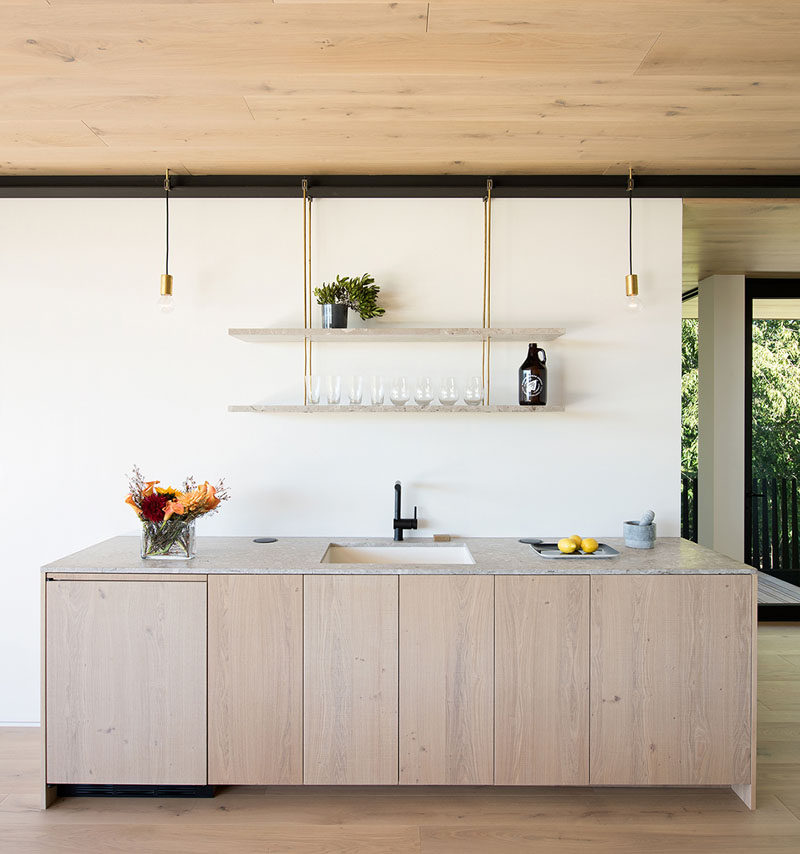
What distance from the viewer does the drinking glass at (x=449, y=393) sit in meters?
3.06

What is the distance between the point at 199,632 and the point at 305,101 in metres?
1.92

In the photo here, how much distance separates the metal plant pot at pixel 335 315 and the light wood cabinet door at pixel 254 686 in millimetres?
1150

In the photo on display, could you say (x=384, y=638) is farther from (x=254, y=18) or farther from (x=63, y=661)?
Result: (x=254, y=18)

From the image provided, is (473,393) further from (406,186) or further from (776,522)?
(776,522)

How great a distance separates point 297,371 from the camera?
3277 mm

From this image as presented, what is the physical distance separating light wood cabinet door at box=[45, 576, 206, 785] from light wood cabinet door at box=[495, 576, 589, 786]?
110 cm

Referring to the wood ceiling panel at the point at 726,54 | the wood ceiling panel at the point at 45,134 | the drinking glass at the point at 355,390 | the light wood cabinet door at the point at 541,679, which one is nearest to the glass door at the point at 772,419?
the light wood cabinet door at the point at 541,679

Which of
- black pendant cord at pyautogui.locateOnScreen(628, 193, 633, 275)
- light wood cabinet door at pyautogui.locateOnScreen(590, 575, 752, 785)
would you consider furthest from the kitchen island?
black pendant cord at pyautogui.locateOnScreen(628, 193, 633, 275)

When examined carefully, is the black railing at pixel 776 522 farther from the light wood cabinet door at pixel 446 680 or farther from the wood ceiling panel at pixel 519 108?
the light wood cabinet door at pixel 446 680

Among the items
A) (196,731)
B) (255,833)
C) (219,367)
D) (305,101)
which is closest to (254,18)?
(305,101)

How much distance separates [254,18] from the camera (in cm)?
195

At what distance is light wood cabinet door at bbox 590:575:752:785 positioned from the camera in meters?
2.60

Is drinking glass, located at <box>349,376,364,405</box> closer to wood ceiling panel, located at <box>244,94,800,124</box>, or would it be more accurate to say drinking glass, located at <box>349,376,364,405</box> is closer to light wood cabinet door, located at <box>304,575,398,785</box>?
light wood cabinet door, located at <box>304,575,398,785</box>

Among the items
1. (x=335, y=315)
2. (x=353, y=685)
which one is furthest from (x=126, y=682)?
(x=335, y=315)
